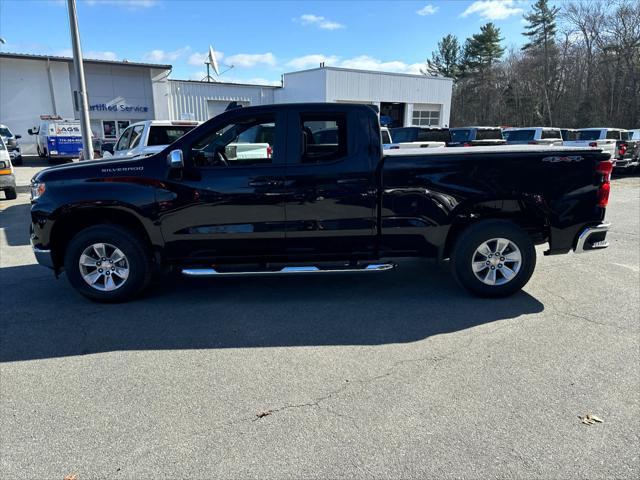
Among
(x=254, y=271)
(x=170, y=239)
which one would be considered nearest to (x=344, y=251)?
(x=254, y=271)

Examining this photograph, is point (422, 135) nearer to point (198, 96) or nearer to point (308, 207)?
point (308, 207)

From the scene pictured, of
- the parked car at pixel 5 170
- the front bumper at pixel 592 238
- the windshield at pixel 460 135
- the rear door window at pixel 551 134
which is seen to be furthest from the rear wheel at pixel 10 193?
the rear door window at pixel 551 134

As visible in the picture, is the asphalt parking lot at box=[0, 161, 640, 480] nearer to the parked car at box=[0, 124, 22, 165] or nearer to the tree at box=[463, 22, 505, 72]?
the parked car at box=[0, 124, 22, 165]

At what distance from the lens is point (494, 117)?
53750 millimetres

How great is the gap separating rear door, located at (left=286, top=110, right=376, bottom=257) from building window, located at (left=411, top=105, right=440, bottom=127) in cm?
3209

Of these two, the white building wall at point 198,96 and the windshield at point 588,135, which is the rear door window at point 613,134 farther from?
the white building wall at point 198,96

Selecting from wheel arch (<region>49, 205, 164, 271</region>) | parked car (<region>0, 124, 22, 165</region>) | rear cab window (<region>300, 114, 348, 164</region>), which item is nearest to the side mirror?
wheel arch (<region>49, 205, 164, 271</region>)

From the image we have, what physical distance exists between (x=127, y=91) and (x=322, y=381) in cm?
3185

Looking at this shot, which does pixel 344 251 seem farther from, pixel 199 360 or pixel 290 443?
pixel 290 443

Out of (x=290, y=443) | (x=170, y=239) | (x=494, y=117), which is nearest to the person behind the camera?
(x=290, y=443)

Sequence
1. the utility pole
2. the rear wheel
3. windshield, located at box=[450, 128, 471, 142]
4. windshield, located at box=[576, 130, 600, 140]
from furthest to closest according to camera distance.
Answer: windshield, located at box=[450, 128, 471, 142] → windshield, located at box=[576, 130, 600, 140] → the rear wheel → the utility pole

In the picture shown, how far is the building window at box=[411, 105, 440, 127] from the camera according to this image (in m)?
35.4

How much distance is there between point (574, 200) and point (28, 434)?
5185 mm

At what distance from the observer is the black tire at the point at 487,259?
4816 mm
